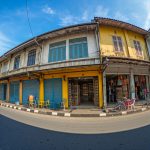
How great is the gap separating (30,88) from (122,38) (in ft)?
35.0

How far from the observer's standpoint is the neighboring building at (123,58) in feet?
38.8

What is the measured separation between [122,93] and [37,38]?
31.5ft

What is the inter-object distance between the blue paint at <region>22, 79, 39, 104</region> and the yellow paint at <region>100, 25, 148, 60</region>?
753 cm

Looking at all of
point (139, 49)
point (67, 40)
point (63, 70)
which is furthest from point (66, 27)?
point (139, 49)

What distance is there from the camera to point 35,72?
13.7m

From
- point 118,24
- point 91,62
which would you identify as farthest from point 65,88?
point 118,24

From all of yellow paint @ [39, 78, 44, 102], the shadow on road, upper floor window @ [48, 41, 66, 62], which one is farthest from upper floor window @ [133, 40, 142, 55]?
the shadow on road

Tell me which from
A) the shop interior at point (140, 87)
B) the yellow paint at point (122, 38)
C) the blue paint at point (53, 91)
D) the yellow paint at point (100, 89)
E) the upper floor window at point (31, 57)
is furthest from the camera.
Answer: the upper floor window at point (31, 57)

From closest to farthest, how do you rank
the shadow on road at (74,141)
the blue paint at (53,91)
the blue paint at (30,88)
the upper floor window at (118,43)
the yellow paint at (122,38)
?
the shadow on road at (74,141), the yellow paint at (122,38), the upper floor window at (118,43), the blue paint at (53,91), the blue paint at (30,88)

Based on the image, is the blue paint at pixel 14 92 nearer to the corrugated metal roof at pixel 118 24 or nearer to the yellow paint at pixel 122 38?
the yellow paint at pixel 122 38

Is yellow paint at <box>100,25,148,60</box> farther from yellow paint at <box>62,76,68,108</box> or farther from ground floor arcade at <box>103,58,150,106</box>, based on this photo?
yellow paint at <box>62,76,68,108</box>

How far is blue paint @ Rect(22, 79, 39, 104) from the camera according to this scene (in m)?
14.9

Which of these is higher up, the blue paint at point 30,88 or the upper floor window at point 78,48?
the upper floor window at point 78,48

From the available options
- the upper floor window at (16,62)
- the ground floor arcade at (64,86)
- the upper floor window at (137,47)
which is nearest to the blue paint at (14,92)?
the ground floor arcade at (64,86)
